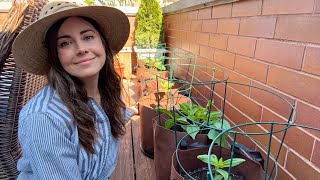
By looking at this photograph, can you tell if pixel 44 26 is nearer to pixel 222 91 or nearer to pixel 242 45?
pixel 242 45

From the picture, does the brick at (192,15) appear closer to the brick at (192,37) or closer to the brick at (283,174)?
the brick at (192,37)

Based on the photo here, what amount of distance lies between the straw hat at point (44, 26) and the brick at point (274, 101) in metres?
0.73

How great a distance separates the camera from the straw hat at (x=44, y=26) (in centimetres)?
87

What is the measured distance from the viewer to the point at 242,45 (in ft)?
4.22

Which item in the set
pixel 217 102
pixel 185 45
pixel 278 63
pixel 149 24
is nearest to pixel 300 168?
pixel 278 63

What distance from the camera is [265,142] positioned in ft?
3.56

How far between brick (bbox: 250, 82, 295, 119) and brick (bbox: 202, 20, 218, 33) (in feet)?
2.12

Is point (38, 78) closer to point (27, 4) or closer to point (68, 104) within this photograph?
point (27, 4)

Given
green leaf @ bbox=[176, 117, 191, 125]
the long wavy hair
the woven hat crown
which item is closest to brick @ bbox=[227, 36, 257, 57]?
green leaf @ bbox=[176, 117, 191, 125]

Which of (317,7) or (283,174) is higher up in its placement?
(317,7)

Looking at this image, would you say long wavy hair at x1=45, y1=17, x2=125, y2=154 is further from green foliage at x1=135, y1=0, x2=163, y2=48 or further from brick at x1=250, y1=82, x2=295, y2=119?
green foliage at x1=135, y1=0, x2=163, y2=48

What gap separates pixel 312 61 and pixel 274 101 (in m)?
0.25

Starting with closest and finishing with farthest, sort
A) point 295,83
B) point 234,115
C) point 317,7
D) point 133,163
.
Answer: point 317,7 < point 295,83 < point 234,115 < point 133,163

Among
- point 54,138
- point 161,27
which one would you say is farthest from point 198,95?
point 161,27
